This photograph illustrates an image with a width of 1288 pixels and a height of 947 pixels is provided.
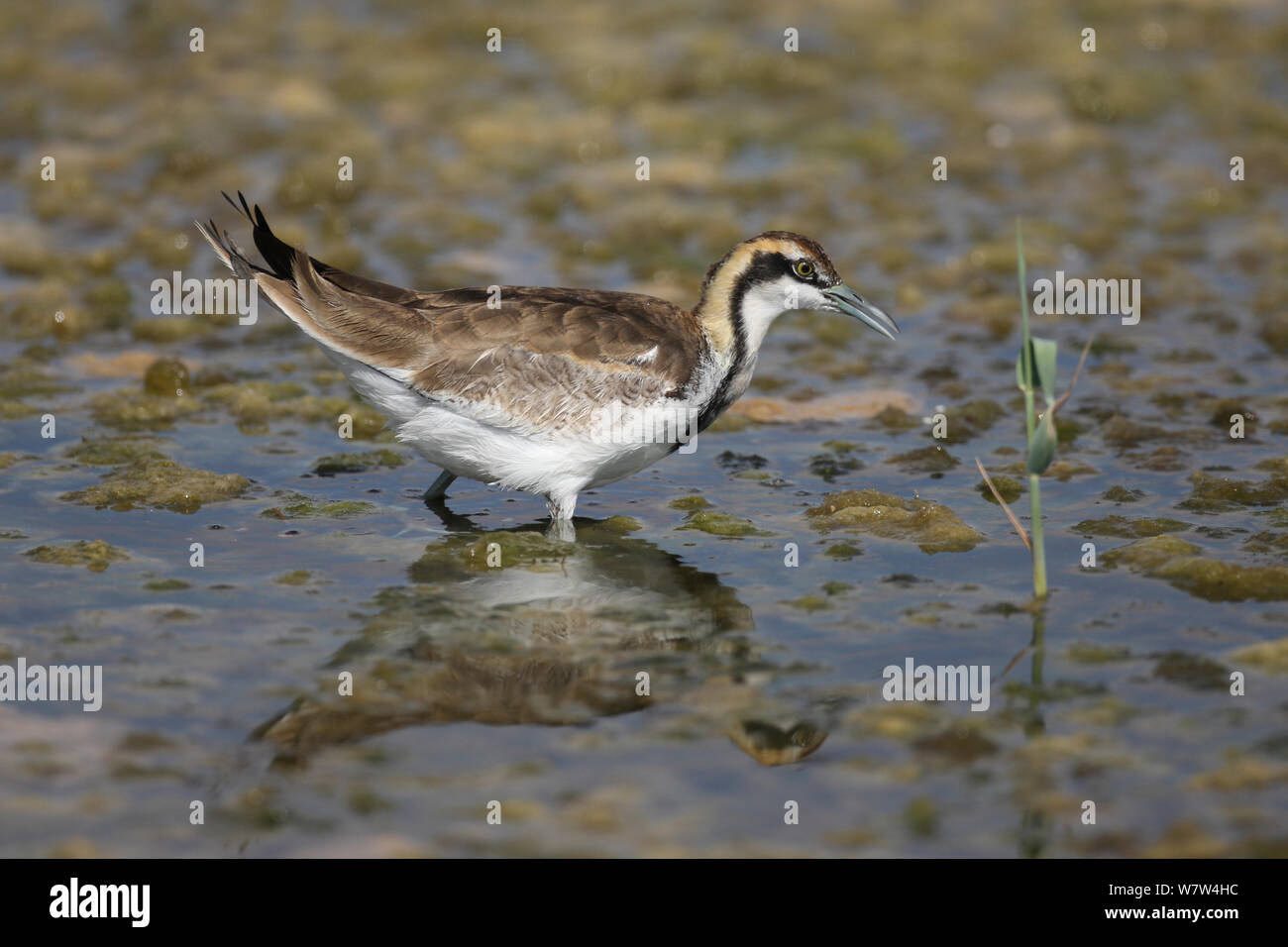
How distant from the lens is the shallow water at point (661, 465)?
6.03 m

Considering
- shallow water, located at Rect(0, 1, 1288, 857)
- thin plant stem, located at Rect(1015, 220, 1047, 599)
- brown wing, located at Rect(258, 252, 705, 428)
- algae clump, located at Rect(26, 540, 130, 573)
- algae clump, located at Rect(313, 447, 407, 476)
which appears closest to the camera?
shallow water, located at Rect(0, 1, 1288, 857)

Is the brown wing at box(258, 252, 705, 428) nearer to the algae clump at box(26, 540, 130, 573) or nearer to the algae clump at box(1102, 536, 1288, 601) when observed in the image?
the algae clump at box(26, 540, 130, 573)

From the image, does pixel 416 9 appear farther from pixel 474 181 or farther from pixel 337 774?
pixel 337 774

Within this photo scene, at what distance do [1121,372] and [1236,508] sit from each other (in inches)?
90.4

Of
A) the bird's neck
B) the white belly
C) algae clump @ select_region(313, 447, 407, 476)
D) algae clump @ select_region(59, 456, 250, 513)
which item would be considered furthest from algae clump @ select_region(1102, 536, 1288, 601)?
algae clump @ select_region(59, 456, 250, 513)

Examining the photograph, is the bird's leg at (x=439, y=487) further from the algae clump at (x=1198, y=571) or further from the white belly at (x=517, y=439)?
the algae clump at (x=1198, y=571)

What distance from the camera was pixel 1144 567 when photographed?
7859 millimetres

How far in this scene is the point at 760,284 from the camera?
8.41 metres

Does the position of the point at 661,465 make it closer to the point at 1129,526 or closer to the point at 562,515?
the point at 562,515

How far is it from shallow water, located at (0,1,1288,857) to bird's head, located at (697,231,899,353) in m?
1.07

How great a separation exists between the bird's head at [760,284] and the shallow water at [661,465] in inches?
42.0

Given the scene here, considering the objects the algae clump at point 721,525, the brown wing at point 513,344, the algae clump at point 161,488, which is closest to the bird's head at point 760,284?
the brown wing at point 513,344

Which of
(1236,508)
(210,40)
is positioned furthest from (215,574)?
(210,40)

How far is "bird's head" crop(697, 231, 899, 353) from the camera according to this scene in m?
8.38
